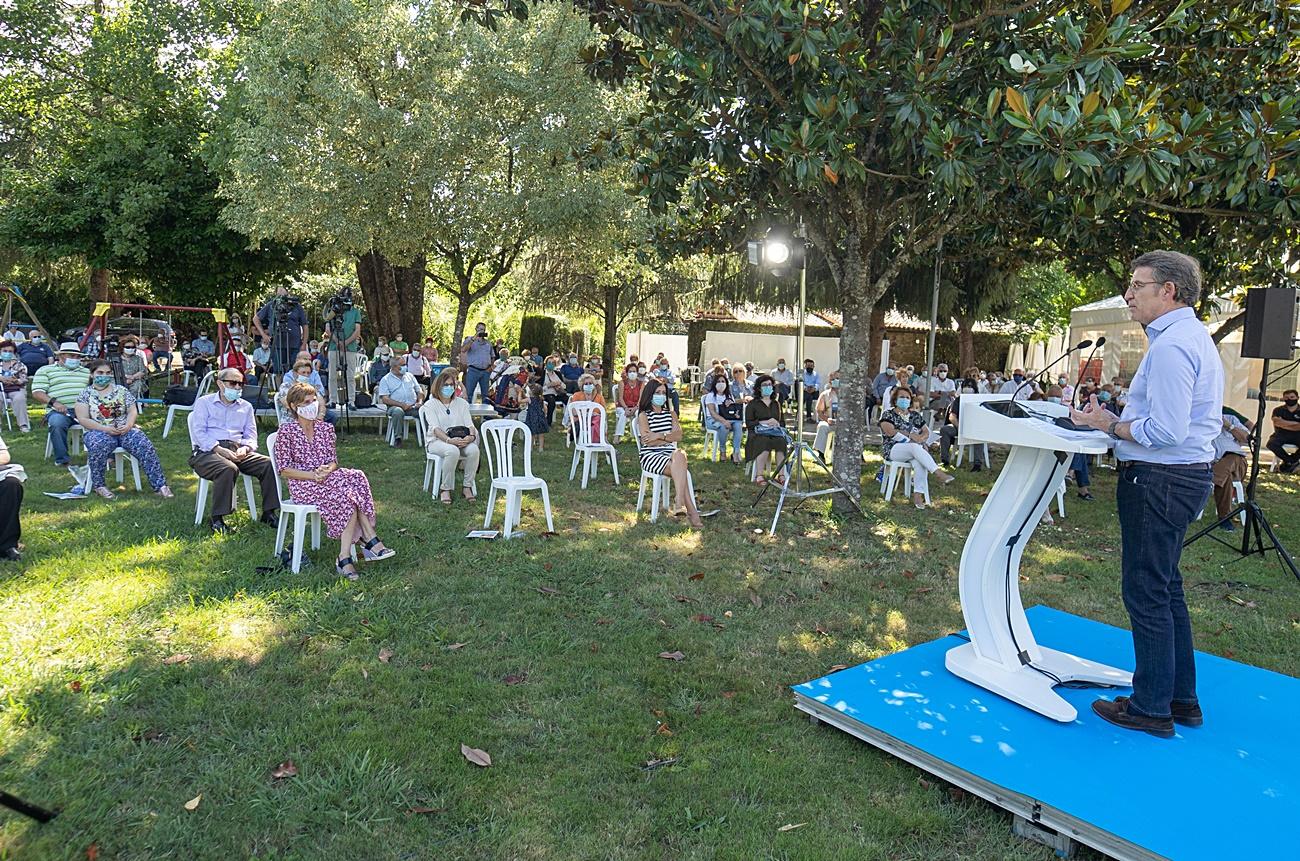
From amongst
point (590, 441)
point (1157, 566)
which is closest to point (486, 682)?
point (1157, 566)

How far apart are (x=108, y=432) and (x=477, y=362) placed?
700cm

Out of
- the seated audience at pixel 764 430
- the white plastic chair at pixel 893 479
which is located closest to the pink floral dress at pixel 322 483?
the seated audience at pixel 764 430

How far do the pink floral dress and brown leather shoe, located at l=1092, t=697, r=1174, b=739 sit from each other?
4.33 metres

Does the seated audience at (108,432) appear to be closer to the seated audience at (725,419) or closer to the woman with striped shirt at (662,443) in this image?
the woman with striped shirt at (662,443)

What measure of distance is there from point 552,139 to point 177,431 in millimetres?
7612

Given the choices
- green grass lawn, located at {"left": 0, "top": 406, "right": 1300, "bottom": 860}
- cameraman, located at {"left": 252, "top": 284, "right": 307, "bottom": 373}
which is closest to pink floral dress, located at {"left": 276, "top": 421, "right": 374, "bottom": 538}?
green grass lawn, located at {"left": 0, "top": 406, "right": 1300, "bottom": 860}

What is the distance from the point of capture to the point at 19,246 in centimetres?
2002

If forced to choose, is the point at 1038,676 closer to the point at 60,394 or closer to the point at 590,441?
the point at 590,441

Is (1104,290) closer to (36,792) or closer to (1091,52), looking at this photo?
(1091,52)

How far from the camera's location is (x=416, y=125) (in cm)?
1382

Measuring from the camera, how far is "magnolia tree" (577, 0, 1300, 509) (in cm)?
484

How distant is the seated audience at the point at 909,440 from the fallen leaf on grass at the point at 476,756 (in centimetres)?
635

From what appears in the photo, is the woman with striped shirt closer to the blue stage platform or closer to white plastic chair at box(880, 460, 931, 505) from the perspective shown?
white plastic chair at box(880, 460, 931, 505)

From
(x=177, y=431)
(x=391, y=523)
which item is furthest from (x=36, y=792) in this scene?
(x=177, y=431)
